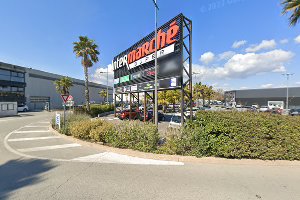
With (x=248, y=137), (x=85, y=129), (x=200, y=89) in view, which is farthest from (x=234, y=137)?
(x=200, y=89)

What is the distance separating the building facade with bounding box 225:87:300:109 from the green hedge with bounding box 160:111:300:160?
184ft

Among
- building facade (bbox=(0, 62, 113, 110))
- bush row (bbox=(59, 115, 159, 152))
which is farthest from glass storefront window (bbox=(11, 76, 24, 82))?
bush row (bbox=(59, 115, 159, 152))

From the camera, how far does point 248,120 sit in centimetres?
557

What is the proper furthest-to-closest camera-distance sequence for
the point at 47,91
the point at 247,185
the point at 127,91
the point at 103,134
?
the point at 47,91
the point at 127,91
the point at 103,134
the point at 247,185

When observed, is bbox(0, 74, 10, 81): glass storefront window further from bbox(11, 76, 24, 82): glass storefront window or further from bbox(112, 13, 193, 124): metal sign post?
bbox(112, 13, 193, 124): metal sign post

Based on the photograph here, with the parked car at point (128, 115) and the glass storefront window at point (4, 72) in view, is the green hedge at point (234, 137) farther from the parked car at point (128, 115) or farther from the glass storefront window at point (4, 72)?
the glass storefront window at point (4, 72)

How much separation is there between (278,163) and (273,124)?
50.1 inches

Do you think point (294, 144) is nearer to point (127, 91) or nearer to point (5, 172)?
point (5, 172)

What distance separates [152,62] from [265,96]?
57147mm

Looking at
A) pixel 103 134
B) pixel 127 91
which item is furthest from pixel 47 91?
pixel 103 134

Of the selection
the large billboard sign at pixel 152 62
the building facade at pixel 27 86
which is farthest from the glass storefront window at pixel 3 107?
the large billboard sign at pixel 152 62

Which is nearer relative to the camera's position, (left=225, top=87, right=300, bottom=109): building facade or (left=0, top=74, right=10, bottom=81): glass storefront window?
(left=0, top=74, right=10, bottom=81): glass storefront window

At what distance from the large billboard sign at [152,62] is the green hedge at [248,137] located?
4.63 m

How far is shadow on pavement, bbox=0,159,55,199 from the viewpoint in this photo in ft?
12.7
